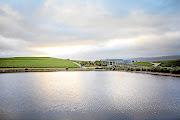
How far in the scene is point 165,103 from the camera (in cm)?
830

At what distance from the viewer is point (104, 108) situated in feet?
24.5

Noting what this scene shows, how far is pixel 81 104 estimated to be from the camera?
8.12 m

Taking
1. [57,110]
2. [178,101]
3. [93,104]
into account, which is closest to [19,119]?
[57,110]

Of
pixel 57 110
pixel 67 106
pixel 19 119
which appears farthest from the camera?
pixel 67 106

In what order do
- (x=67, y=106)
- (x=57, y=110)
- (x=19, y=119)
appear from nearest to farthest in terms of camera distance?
(x=19, y=119), (x=57, y=110), (x=67, y=106)

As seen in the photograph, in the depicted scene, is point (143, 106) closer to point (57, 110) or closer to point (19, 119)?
point (57, 110)

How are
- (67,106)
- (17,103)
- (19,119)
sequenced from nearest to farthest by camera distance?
(19,119) < (67,106) < (17,103)

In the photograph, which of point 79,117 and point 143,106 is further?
point 143,106

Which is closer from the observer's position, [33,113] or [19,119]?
[19,119]

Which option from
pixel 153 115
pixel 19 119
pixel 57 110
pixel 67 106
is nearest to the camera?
pixel 19 119

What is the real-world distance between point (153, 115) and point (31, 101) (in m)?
7.18

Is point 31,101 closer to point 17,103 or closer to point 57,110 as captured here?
point 17,103

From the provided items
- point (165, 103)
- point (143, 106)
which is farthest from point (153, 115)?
point (165, 103)

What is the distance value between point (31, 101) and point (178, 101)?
9.46m
